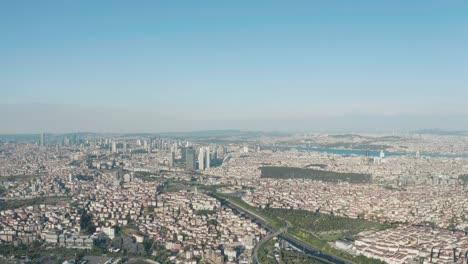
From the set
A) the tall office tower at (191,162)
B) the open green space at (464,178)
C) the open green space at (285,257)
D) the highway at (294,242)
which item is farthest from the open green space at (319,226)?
the tall office tower at (191,162)

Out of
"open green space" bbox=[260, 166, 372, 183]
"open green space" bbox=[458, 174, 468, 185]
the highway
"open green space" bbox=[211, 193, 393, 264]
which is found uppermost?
"open green space" bbox=[458, 174, 468, 185]

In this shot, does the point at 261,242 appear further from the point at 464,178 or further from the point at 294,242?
the point at 464,178

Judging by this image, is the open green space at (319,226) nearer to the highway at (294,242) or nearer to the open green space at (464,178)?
the highway at (294,242)

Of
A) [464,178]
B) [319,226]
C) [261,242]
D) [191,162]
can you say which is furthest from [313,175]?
[261,242]

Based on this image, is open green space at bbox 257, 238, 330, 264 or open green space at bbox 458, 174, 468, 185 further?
open green space at bbox 458, 174, 468, 185

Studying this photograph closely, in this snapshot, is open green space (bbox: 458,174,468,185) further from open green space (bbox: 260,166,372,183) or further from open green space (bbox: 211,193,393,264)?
Result: open green space (bbox: 211,193,393,264)

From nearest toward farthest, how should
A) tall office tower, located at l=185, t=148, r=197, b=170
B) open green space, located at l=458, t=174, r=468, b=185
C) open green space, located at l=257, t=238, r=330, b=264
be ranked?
open green space, located at l=257, t=238, r=330, b=264 → open green space, located at l=458, t=174, r=468, b=185 → tall office tower, located at l=185, t=148, r=197, b=170

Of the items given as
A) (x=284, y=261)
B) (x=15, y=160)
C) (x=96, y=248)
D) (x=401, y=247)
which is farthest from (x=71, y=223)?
(x=15, y=160)

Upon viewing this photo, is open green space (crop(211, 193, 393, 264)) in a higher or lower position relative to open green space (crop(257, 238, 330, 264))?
higher

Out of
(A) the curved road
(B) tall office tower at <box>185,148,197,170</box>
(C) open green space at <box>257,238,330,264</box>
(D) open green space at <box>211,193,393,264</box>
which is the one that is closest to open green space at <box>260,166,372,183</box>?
(B) tall office tower at <box>185,148,197,170</box>
